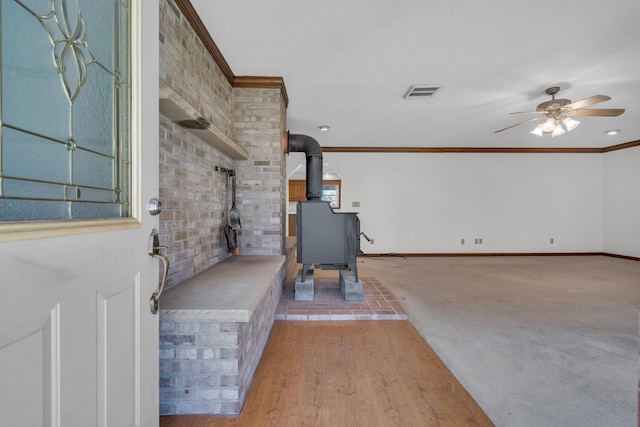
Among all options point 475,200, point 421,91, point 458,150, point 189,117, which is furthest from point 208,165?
point 475,200

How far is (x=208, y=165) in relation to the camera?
7.84 ft

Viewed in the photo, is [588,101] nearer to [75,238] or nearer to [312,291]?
[312,291]

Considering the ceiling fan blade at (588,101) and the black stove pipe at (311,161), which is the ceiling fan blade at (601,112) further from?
the black stove pipe at (311,161)

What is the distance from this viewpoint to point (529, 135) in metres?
5.26

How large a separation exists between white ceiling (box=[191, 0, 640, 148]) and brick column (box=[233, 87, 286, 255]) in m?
0.28

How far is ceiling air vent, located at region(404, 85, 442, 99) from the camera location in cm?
316

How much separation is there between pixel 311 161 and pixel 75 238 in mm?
2751

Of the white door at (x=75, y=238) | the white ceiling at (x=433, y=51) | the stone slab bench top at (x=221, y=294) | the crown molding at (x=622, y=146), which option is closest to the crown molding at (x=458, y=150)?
the crown molding at (x=622, y=146)

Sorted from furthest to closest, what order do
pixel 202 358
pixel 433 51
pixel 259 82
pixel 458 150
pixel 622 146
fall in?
pixel 458 150, pixel 622 146, pixel 259 82, pixel 433 51, pixel 202 358

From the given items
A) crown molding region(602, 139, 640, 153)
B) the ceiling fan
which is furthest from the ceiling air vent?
crown molding region(602, 139, 640, 153)

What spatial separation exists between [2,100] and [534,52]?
330 cm

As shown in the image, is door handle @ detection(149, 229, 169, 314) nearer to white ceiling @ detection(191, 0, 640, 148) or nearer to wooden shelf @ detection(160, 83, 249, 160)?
wooden shelf @ detection(160, 83, 249, 160)

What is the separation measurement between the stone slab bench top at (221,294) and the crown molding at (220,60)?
1782 millimetres

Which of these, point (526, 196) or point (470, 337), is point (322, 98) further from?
point (526, 196)
